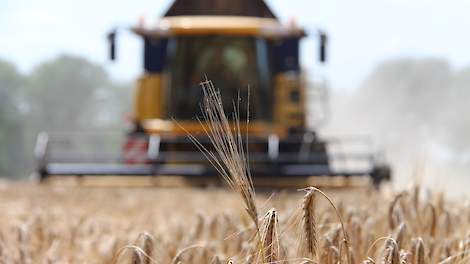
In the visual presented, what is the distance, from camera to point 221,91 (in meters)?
14.4

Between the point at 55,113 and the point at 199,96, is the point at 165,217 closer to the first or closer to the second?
the point at 199,96

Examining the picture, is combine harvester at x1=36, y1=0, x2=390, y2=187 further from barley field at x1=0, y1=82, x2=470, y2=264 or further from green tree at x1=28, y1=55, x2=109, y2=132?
green tree at x1=28, y1=55, x2=109, y2=132

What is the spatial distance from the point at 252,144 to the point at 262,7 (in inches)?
152

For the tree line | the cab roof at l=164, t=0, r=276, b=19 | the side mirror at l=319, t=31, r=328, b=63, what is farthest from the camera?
the tree line

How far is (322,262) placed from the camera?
2457 millimetres

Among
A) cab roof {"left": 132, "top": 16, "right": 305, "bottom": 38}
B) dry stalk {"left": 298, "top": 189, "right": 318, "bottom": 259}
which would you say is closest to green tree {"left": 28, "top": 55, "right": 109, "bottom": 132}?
cab roof {"left": 132, "top": 16, "right": 305, "bottom": 38}

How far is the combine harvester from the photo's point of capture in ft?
44.2

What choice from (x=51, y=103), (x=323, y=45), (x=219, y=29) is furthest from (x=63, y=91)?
(x=323, y=45)

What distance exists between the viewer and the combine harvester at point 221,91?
530 inches

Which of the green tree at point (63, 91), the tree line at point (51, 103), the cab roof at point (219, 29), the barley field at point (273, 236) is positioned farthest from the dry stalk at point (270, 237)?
the green tree at point (63, 91)

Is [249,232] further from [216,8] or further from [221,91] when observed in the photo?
[216,8]

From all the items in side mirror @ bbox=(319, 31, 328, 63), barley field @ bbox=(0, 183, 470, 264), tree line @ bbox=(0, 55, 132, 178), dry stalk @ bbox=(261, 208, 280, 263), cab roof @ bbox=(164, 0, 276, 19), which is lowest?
tree line @ bbox=(0, 55, 132, 178)

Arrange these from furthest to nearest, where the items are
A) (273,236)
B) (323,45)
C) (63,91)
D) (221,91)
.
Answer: (63,91) → (221,91) → (323,45) → (273,236)

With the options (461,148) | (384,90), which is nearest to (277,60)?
(384,90)
